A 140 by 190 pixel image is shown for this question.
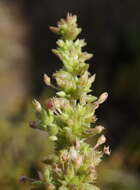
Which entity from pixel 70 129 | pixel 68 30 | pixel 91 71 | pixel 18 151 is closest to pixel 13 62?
pixel 91 71

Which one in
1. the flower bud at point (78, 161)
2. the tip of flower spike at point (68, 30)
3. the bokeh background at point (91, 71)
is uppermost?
the bokeh background at point (91, 71)

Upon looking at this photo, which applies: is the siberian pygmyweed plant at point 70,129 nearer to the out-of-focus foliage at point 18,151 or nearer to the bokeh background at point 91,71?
the out-of-focus foliage at point 18,151

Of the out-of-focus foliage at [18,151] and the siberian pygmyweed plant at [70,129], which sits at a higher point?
the out-of-focus foliage at [18,151]

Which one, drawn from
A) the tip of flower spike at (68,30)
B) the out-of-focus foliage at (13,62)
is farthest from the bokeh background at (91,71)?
the tip of flower spike at (68,30)

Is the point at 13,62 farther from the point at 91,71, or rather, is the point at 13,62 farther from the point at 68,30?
the point at 68,30

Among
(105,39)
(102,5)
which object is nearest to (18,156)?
(105,39)

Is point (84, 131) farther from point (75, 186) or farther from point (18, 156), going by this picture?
point (18, 156)
